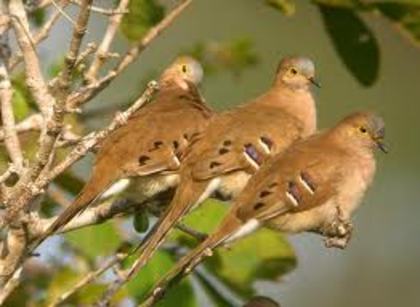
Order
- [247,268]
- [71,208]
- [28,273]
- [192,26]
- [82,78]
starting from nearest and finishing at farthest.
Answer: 1. [71,208]
2. [82,78]
3. [247,268]
4. [28,273]
5. [192,26]

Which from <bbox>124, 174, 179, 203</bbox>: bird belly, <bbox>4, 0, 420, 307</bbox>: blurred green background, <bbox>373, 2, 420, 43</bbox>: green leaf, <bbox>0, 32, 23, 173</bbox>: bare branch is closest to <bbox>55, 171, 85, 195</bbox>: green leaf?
<bbox>124, 174, 179, 203</bbox>: bird belly

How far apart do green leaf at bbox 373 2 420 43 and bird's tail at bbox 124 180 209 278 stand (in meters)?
0.64

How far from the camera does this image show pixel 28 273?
14.2 ft

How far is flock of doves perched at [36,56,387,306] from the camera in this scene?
369cm

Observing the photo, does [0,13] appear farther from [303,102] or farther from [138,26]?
[303,102]

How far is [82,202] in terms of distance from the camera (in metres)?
3.53

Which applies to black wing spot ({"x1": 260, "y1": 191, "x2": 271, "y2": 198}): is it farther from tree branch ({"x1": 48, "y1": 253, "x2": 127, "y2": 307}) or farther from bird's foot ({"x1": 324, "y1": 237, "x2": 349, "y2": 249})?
tree branch ({"x1": 48, "y1": 253, "x2": 127, "y2": 307})

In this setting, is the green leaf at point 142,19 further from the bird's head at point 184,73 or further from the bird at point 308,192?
the bird at point 308,192

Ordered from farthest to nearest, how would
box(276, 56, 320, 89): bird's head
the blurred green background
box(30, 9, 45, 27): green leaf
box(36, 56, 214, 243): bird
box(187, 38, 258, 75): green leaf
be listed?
the blurred green background, box(187, 38, 258, 75): green leaf, box(30, 9, 45, 27): green leaf, box(276, 56, 320, 89): bird's head, box(36, 56, 214, 243): bird

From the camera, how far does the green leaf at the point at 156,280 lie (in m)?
3.75

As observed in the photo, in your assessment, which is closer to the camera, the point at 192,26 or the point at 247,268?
the point at 247,268

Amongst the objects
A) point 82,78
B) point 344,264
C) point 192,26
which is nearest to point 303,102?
point 82,78

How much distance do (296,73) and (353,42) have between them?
0.15 metres

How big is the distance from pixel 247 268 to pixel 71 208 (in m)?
0.62
